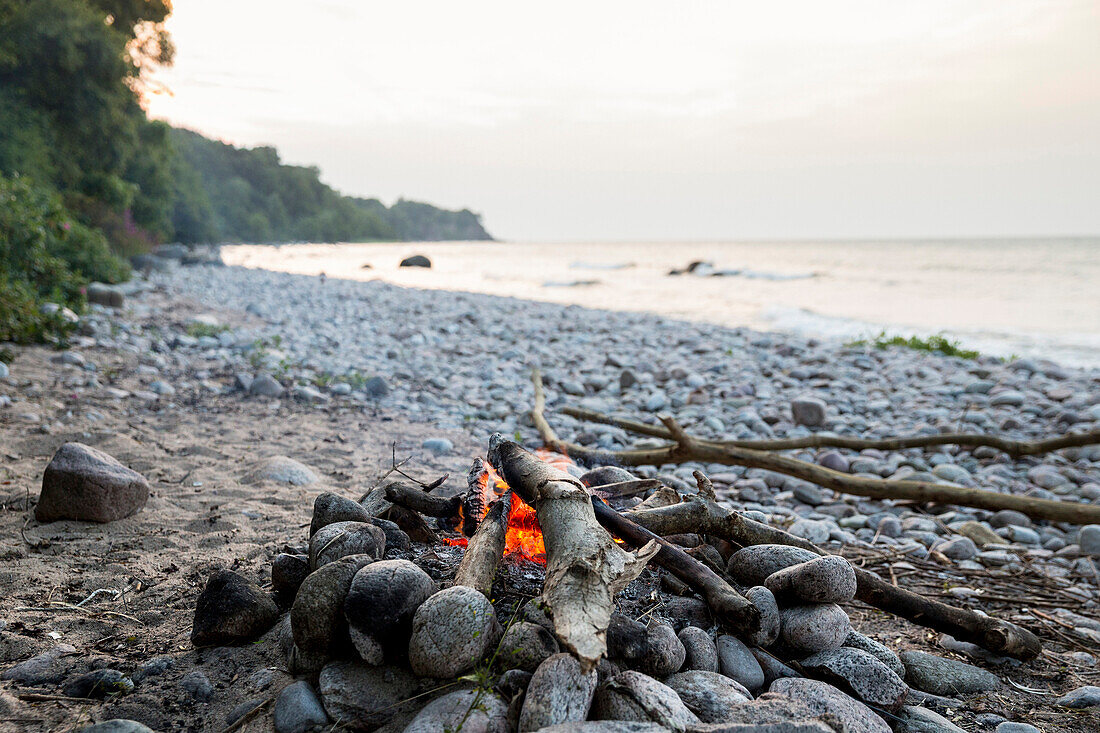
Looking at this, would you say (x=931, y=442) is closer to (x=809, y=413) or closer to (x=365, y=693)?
(x=809, y=413)

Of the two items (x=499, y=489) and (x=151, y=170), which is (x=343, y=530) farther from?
(x=151, y=170)

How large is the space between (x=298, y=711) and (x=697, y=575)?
5.09ft

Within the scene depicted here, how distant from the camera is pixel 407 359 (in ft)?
29.1

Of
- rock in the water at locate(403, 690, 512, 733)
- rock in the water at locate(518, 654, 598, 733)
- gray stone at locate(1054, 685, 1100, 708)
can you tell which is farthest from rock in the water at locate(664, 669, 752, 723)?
gray stone at locate(1054, 685, 1100, 708)

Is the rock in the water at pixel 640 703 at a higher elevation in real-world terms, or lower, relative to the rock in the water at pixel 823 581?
lower

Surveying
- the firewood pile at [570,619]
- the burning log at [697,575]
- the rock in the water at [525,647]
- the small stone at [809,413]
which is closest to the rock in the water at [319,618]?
the firewood pile at [570,619]

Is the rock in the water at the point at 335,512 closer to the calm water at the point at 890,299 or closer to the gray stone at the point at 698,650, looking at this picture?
the gray stone at the point at 698,650

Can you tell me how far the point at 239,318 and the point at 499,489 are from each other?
9.78 m

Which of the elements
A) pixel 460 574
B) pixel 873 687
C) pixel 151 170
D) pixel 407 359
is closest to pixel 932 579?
pixel 873 687

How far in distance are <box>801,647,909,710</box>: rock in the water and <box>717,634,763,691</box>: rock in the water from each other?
8.0 inches

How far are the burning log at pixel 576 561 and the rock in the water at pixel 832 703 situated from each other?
662mm

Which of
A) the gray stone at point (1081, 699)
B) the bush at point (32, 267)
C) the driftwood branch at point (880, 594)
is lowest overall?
the gray stone at point (1081, 699)

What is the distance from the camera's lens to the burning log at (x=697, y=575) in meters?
2.40

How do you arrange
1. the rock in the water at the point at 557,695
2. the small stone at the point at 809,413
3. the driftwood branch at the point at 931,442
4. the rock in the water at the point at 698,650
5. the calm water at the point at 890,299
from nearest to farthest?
the rock in the water at the point at 557,695 < the rock in the water at the point at 698,650 < the driftwood branch at the point at 931,442 < the small stone at the point at 809,413 < the calm water at the point at 890,299
